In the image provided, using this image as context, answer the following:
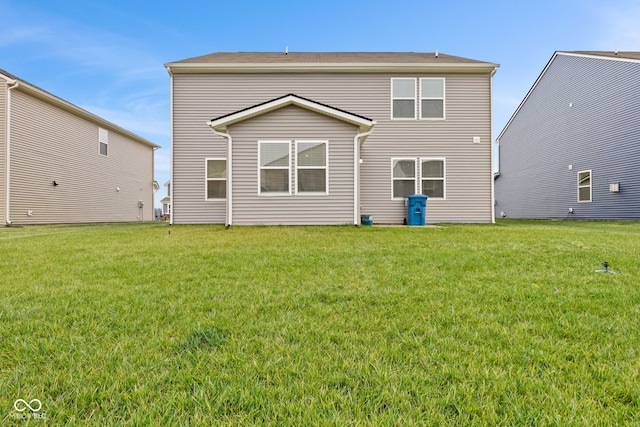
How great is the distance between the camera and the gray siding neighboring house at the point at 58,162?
1109 centimetres

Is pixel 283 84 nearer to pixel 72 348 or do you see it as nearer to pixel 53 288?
pixel 53 288

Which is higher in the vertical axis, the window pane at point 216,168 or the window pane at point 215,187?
the window pane at point 216,168

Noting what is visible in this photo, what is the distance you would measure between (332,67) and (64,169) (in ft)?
39.2

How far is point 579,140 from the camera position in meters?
14.3

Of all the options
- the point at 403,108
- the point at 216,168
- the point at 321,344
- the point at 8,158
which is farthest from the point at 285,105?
the point at 8,158

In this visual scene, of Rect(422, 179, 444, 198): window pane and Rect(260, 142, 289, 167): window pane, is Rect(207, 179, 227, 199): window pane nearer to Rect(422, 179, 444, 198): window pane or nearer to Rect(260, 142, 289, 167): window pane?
Rect(260, 142, 289, 167): window pane

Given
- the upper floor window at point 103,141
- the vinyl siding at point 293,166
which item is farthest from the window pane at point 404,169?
the upper floor window at point 103,141

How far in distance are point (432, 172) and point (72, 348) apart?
35.6 feet

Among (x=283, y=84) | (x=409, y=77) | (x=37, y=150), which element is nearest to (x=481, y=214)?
(x=409, y=77)

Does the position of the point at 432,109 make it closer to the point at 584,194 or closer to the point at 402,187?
the point at 402,187

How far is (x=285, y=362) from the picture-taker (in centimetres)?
157

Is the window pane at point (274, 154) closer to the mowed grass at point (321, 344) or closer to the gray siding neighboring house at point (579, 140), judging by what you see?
the mowed grass at point (321, 344)

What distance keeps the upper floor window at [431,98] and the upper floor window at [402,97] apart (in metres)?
0.31

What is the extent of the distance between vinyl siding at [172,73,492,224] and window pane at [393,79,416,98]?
0.22 m
